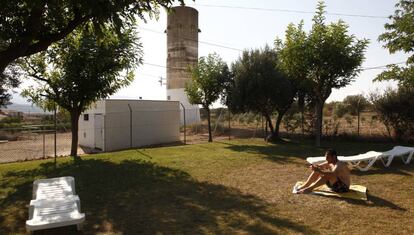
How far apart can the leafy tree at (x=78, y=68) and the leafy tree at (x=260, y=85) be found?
6.30 meters

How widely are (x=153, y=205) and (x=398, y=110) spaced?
48.0ft

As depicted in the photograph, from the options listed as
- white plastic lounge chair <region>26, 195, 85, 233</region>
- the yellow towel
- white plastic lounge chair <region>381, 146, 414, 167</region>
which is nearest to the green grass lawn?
the yellow towel

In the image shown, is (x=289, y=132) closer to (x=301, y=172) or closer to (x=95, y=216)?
Answer: (x=301, y=172)

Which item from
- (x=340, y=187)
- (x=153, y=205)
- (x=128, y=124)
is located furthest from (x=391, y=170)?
(x=128, y=124)

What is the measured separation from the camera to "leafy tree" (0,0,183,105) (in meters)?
6.57

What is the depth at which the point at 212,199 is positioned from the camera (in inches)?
297

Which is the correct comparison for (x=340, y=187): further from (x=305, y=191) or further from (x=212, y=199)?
(x=212, y=199)

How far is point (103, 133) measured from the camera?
19.5m

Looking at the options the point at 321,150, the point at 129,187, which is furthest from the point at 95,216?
the point at 321,150

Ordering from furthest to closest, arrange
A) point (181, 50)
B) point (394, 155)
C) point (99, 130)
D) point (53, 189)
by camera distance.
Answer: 1. point (181, 50)
2. point (99, 130)
3. point (394, 155)
4. point (53, 189)

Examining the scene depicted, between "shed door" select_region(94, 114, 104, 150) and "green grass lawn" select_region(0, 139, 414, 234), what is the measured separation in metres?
7.14

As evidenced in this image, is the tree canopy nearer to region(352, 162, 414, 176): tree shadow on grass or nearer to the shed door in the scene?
region(352, 162, 414, 176): tree shadow on grass

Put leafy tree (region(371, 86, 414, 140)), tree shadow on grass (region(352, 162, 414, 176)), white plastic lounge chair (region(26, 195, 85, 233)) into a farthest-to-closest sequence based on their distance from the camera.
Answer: leafy tree (region(371, 86, 414, 140)) < tree shadow on grass (region(352, 162, 414, 176)) < white plastic lounge chair (region(26, 195, 85, 233))

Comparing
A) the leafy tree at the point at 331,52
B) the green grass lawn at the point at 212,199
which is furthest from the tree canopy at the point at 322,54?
the green grass lawn at the point at 212,199
